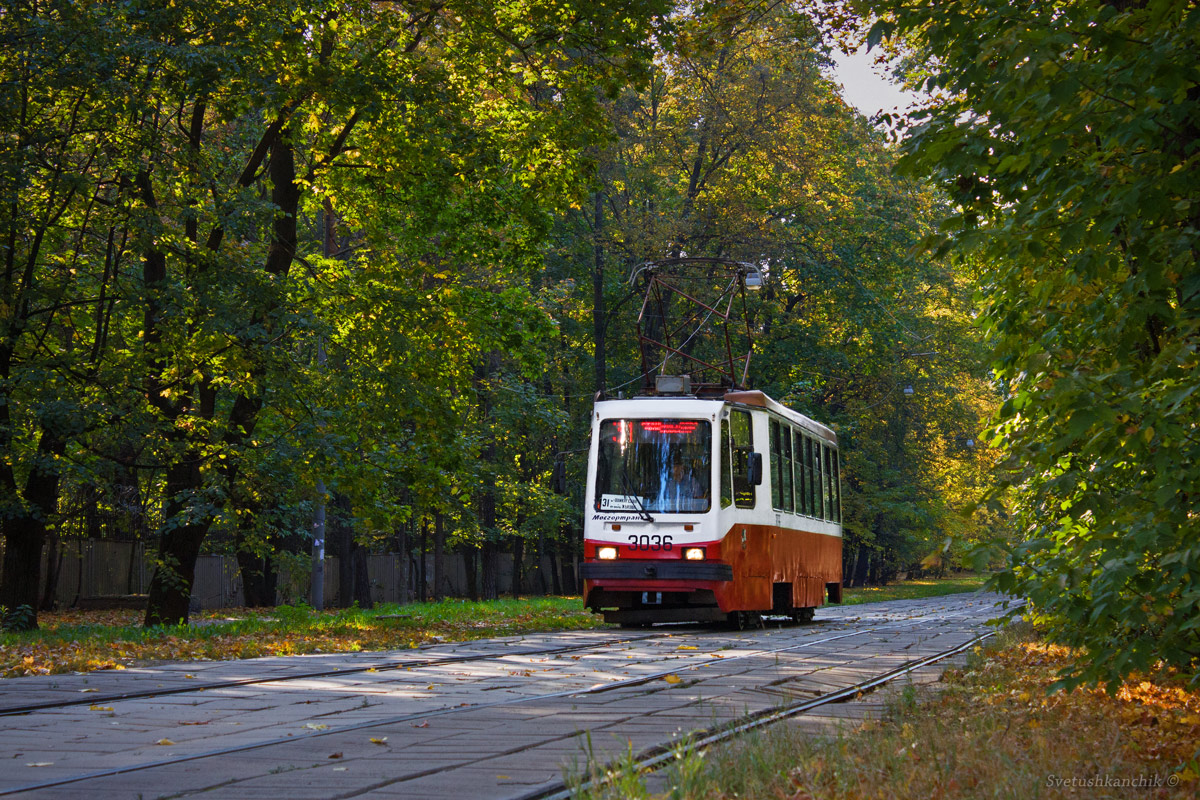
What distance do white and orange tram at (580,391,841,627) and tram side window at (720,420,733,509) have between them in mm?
14

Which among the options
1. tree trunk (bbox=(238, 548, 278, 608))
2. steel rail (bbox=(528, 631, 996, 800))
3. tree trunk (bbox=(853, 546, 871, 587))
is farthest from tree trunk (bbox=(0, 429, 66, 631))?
tree trunk (bbox=(853, 546, 871, 587))

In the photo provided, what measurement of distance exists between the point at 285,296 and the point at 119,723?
9.93 metres

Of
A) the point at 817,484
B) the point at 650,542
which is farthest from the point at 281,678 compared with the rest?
the point at 817,484

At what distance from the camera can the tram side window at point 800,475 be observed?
22.0 m

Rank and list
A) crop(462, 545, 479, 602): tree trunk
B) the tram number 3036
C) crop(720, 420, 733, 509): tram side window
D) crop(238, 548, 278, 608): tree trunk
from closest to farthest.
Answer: the tram number 3036, crop(720, 420, 733, 509): tram side window, crop(238, 548, 278, 608): tree trunk, crop(462, 545, 479, 602): tree trunk

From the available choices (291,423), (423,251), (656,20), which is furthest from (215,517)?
(656,20)

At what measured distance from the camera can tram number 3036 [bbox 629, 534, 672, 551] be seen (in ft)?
59.5

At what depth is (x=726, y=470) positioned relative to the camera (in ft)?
61.0

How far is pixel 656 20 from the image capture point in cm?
1520

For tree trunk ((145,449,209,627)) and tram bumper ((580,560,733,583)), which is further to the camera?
tram bumper ((580,560,733,583))

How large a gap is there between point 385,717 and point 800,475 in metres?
15.2

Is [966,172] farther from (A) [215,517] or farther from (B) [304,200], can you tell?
(B) [304,200]

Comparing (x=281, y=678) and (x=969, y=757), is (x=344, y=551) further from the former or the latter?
(x=969, y=757)

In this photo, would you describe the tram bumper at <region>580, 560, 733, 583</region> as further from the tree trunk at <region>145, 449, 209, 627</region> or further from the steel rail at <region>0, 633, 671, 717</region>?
the tree trunk at <region>145, 449, 209, 627</region>
